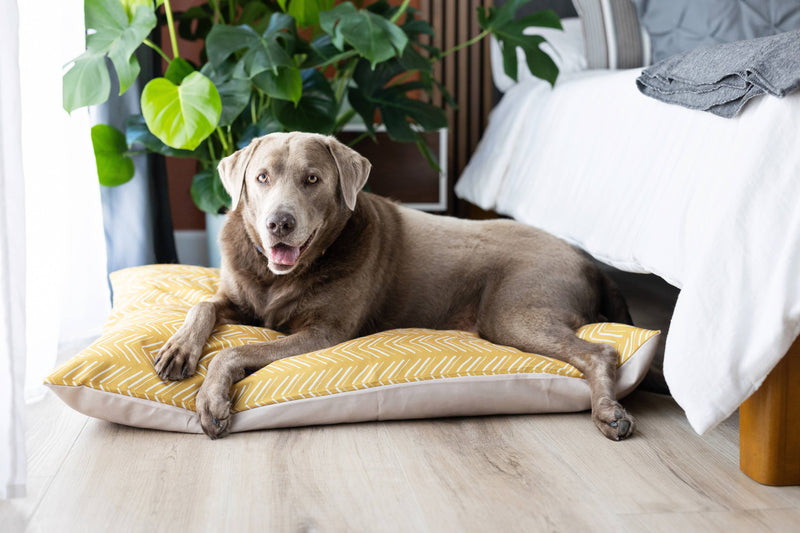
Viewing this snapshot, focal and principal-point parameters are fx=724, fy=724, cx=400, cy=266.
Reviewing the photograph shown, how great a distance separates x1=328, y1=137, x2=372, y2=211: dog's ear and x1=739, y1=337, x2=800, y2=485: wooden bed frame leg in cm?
113

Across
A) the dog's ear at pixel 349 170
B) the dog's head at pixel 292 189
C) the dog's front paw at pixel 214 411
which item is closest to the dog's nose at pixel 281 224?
the dog's head at pixel 292 189

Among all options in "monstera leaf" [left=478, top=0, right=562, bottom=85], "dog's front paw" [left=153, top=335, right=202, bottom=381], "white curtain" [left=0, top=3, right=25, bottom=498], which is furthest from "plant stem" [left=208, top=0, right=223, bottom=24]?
"white curtain" [left=0, top=3, right=25, bottom=498]

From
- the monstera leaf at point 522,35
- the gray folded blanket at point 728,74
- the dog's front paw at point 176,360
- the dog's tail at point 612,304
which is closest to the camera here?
the gray folded blanket at point 728,74

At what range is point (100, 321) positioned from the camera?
9.23 feet

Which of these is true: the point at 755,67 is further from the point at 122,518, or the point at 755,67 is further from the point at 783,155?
the point at 122,518

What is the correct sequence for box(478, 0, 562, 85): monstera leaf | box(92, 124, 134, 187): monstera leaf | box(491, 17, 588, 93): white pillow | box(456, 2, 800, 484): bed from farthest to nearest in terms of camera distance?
box(491, 17, 588, 93): white pillow, box(478, 0, 562, 85): monstera leaf, box(92, 124, 134, 187): monstera leaf, box(456, 2, 800, 484): bed

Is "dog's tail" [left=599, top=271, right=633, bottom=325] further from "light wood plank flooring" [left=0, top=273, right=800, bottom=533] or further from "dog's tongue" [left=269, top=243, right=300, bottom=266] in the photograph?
"dog's tongue" [left=269, top=243, right=300, bottom=266]

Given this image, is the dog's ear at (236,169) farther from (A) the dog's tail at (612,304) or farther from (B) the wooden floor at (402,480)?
(A) the dog's tail at (612,304)

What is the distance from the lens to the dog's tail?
225cm

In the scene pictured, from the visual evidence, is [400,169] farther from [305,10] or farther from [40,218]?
[40,218]

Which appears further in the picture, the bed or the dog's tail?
the dog's tail

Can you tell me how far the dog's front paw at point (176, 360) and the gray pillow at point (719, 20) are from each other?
233 cm

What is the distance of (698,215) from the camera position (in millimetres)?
1637

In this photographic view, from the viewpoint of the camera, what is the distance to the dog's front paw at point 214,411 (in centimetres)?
165
